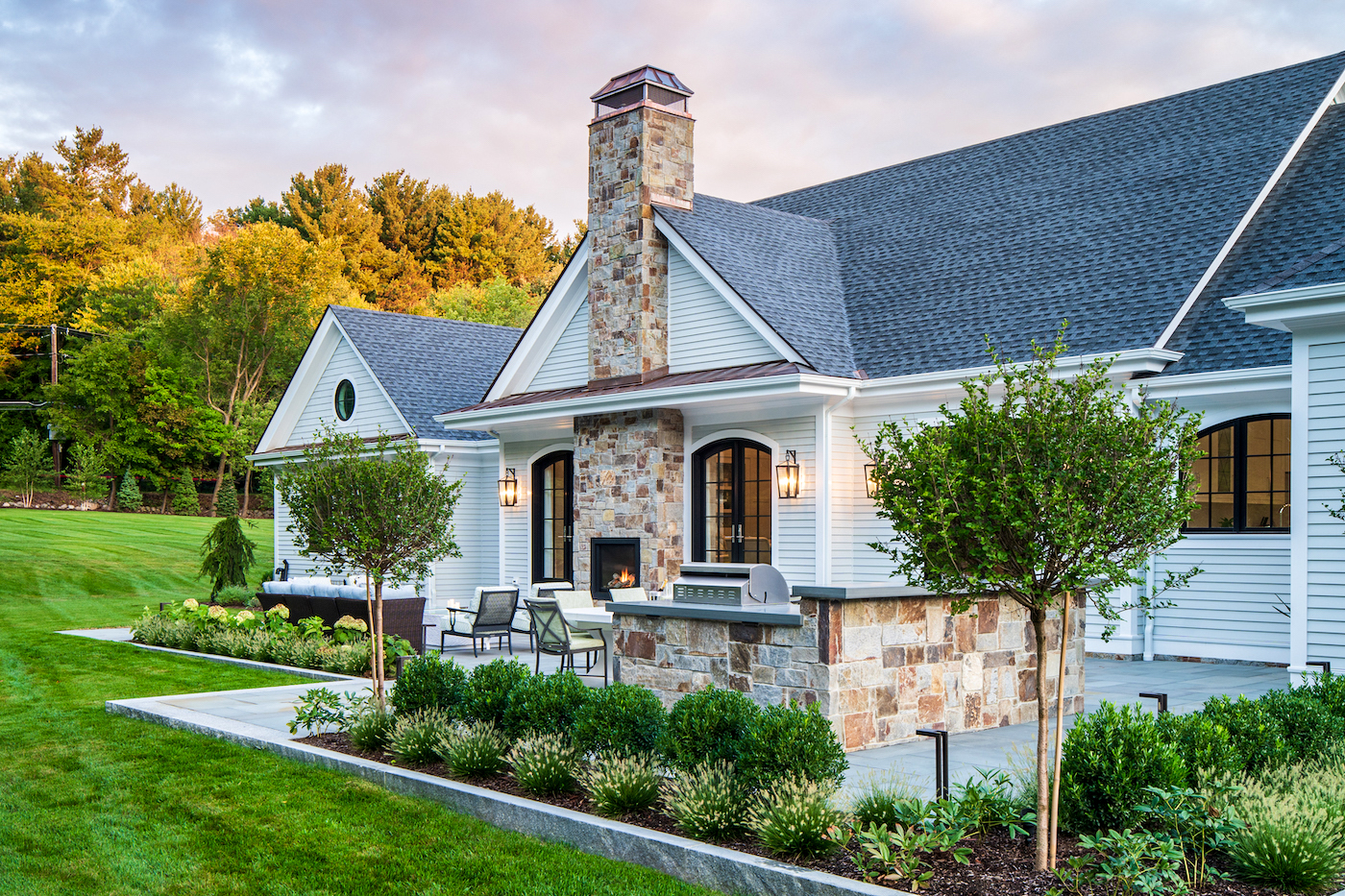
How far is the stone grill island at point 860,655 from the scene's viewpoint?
7.67 m

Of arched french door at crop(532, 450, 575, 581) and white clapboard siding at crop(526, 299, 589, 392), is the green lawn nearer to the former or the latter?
arched french door at crop(532, 450, 575, 581)

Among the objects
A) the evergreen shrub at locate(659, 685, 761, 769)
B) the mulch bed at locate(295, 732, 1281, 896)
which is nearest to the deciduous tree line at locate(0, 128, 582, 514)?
the evergreen shrub at locate(659, 685, 761, 769)

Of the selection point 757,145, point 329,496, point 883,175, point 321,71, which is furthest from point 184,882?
point 321,71

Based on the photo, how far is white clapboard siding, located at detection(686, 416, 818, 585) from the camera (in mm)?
14656

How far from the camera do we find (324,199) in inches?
2157

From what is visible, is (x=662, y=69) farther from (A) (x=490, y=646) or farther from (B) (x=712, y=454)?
(A) (x=490, y=646)

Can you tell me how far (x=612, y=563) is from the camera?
642 inches

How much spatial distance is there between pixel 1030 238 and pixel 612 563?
24.4 feet

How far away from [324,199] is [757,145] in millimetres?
31610

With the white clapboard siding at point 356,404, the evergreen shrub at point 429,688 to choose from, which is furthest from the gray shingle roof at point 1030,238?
the white clapboard siding at point 356,404

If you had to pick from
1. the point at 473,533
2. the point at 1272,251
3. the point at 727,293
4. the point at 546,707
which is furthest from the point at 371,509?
the point at 473,533

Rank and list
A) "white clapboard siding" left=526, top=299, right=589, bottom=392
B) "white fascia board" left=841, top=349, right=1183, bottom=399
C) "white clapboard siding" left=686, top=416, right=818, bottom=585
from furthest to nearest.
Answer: "white clapboard siding" left=526, top=299, right=589, bottom=392 < "white clapboard siding" left=686, top=416, right=818, bottom=585 < "white fascia board" left=841, top=349, right=1183, bottom=399

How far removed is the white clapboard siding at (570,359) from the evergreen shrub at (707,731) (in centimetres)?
1143

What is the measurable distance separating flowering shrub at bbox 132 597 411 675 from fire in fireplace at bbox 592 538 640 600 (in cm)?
379
